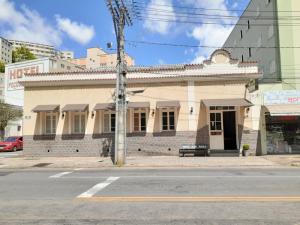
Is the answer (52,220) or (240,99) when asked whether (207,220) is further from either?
(240,99)

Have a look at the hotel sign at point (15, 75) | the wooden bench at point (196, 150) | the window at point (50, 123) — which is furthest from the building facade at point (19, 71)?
the wooden bench at point (196, 150)

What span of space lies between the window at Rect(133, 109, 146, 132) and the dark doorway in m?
5.16

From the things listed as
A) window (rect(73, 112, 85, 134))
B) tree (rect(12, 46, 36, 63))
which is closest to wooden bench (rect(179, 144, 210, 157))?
window (rect(73, 112, 85, 134))

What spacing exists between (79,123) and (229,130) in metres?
9.80

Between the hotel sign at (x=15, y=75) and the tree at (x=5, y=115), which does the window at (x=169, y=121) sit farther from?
the hotel sign at (x=15, y=75)

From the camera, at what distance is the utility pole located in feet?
59.1

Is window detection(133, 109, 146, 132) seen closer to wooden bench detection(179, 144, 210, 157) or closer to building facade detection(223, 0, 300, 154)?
wooden bench detection(179, 144, 210, 157)

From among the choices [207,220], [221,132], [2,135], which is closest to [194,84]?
[221,132]

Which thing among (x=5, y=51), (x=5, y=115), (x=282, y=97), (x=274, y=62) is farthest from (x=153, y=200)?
(x=5, y=51)

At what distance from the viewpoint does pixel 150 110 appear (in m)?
22.2

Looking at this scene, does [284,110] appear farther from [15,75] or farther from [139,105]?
[15,75]

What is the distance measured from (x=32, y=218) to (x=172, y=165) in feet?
36.0

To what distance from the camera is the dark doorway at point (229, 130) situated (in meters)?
22.0

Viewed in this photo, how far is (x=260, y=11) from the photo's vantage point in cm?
3912
